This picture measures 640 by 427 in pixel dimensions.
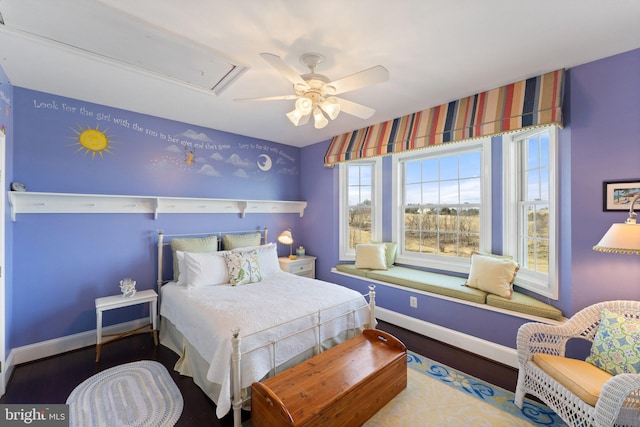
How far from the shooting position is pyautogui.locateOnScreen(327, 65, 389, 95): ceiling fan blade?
161 centimetres

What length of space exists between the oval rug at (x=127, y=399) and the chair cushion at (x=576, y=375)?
2525 millimetres

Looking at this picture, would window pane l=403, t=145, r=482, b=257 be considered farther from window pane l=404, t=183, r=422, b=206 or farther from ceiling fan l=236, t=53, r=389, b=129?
ceiling fan l=236, t=53, r=389, b=129

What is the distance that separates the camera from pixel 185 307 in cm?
244

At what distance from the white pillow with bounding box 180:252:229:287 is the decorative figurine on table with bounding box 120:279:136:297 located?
0.55 m

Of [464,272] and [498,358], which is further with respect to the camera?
[464,272]

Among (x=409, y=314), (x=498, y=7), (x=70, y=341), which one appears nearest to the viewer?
(x=498, y=7)

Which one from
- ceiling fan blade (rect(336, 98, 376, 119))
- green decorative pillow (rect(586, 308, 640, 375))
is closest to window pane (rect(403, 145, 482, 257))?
green decorative pillow (rect(586, 308, 640, 375))

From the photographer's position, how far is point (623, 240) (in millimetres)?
1701

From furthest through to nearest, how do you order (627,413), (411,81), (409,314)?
(409,314) → (411,81) → (627,413)

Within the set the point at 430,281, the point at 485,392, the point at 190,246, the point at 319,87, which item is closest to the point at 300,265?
the point at 190,246

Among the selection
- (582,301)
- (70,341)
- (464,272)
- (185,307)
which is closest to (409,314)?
(464,272)

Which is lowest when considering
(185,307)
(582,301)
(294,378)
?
(294,378)

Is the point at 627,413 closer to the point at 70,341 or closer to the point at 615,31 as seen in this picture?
the point at 615,31

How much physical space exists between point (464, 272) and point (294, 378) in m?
2.51
